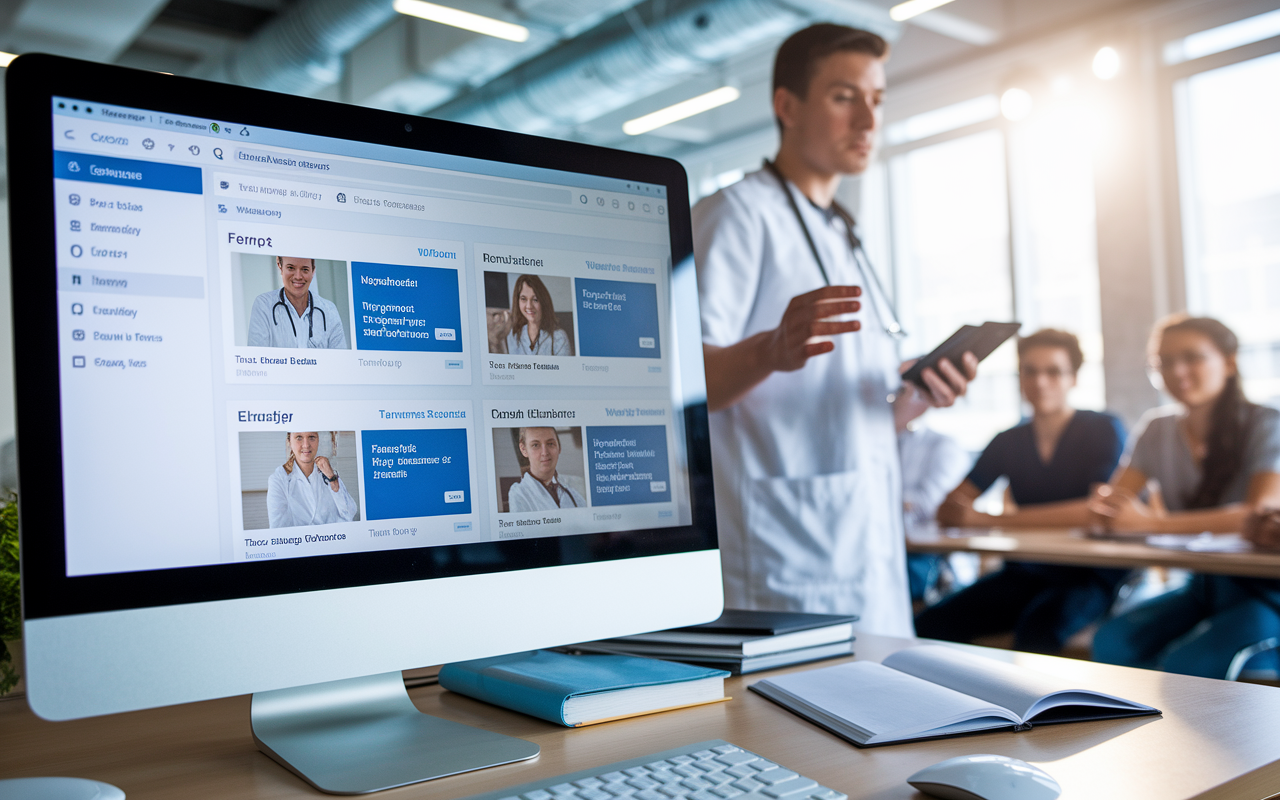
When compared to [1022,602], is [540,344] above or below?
above

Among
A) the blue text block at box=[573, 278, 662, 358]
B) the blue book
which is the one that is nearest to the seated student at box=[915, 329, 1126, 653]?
the blue book

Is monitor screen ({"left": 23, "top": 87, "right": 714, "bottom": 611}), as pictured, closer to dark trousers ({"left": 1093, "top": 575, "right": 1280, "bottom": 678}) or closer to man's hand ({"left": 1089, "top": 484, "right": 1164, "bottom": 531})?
dark trousers ({"left": 1093, "top": 575, "right": 1280, "bottom": 678})

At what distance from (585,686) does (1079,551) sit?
2.27m

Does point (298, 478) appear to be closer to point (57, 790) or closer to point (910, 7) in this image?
point (57, 790)

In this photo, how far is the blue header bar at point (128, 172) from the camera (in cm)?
71

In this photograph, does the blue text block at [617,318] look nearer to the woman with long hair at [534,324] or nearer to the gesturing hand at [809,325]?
the woman with long hair at [534,324]

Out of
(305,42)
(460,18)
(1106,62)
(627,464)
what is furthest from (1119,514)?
(305,42)

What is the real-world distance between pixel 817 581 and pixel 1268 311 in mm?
4858

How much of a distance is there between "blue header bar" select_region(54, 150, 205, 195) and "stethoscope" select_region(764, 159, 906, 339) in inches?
46.5

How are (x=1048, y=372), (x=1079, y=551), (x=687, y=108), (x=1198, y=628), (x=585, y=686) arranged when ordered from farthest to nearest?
(x=687, y=108), (x=1048, y=372), (x=1198, y=628), (x=1079, y=551), (x=585, y=686)

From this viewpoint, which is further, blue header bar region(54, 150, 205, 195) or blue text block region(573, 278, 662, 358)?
blue text block region(573, 278, 662, 358)

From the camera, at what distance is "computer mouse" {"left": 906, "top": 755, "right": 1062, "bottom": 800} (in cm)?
64

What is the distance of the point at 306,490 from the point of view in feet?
2.54

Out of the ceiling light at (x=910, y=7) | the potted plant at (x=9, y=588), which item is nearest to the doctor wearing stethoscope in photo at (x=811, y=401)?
the potted plant at (x=9, y=588)
